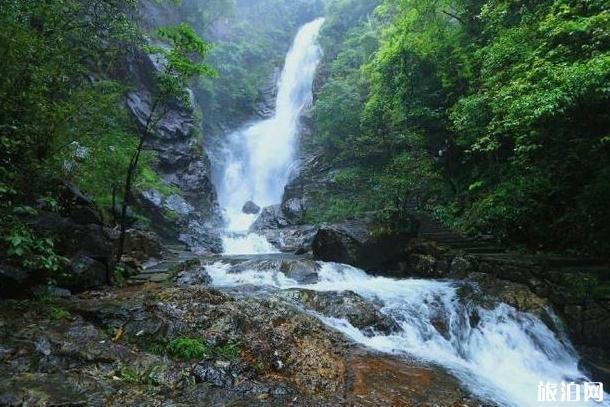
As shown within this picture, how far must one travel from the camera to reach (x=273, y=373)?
198 inches

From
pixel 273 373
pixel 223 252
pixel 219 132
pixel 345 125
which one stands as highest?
pixel 219 132

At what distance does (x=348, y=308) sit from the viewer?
7.51 metres

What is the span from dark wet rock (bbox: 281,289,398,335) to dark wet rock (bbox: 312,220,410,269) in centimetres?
317

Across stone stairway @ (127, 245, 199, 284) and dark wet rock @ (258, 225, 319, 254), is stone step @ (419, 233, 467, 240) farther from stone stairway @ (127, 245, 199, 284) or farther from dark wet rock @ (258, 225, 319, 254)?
stone stairway @ (127, 245, 199, 284)

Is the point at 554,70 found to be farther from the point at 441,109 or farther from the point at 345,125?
the point at 345,125

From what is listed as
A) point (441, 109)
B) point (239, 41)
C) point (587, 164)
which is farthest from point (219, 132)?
point (587, 164)

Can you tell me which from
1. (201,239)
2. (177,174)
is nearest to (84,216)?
(201,239)

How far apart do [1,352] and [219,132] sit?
2675cm

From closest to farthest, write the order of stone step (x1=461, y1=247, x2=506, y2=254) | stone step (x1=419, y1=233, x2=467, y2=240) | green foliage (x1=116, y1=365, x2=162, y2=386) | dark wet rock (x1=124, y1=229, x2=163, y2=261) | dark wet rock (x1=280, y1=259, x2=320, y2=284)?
green foliage (x1=116, y1=365, x2=162, y2=386), stone step (x1=461, y1=247, x2=506, y2=254), dark wet rock (x1=280, y1=259, x2=320, y2=284), dark wet rock (x1=124, y1=229, x2=163, y2=261), stone step (x1=419, y1=233, x2=467, y2=240)

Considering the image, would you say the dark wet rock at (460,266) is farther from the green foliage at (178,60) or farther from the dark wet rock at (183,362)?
the green foliage at (178,60)

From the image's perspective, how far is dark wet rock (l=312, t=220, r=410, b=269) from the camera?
11.2 metres

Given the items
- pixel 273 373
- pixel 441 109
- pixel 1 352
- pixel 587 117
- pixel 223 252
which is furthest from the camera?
pixel 223 252

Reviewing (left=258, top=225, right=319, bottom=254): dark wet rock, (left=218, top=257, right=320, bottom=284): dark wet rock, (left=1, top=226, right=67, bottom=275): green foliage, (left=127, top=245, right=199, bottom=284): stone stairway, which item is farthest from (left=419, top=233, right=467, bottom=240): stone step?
(left=1, top=226, right=67, bottom=275): green foliage

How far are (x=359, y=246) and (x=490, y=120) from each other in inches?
189
